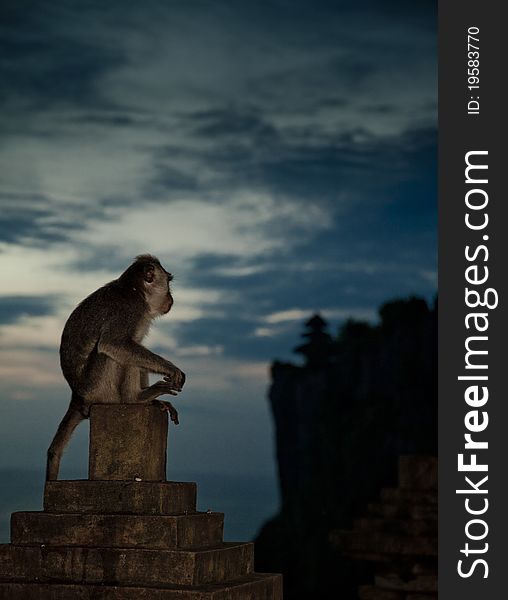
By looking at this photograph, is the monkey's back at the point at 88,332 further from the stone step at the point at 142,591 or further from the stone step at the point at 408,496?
the stone step at the point at 408,496

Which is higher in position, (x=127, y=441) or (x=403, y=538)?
(x=127, y=441)

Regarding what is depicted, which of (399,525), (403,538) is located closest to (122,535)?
(403,538)

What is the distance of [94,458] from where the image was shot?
915 cm

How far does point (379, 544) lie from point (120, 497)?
711cm

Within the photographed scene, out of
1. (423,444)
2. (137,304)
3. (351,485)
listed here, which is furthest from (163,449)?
(351,485)

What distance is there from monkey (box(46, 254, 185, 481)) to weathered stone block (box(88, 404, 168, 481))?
0.10 m

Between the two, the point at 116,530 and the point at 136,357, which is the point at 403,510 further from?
the point at 136,357

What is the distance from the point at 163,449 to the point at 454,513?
2.66 meters

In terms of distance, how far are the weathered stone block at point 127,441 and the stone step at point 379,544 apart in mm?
6725

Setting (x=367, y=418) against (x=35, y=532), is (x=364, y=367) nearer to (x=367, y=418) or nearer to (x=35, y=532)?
(x=367, y=418)

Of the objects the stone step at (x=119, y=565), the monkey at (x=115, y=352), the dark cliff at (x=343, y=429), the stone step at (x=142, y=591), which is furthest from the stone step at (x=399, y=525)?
the dark cliff at (x=343, y=429)

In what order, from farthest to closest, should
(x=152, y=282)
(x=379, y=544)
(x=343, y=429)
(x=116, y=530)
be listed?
(x=343, y=429) < (x=379, y=544) < (x=152, y=282) < (x=116, y=530)

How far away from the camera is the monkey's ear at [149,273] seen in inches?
370

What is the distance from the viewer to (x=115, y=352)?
8.96 m
